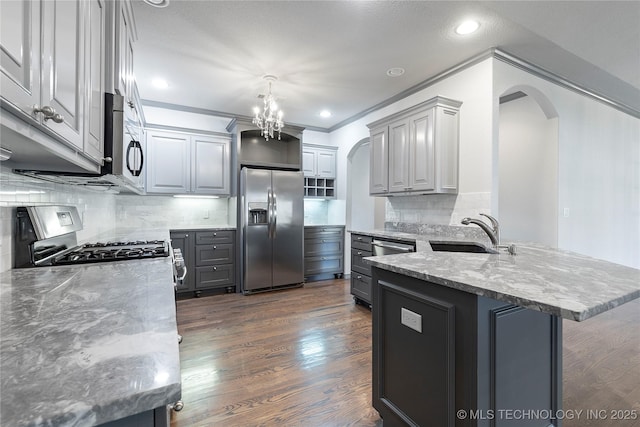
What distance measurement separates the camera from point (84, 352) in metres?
0.61

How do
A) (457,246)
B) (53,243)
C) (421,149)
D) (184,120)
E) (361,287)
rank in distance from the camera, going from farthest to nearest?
(184,120) < (361,287) < (421,149) < (457,246) < (53,243)

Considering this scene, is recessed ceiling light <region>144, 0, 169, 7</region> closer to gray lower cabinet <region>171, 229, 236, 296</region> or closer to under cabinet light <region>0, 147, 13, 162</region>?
under cabinet light <region>0, 147, 13, 162</region>

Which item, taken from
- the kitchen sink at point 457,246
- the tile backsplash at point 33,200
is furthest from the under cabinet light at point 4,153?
the kitchen sink at point 457,246

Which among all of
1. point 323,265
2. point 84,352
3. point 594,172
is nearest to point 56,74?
point 84,352

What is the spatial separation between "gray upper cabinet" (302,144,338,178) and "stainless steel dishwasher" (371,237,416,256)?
216 cm

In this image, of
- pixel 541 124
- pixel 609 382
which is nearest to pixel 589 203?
pixel 541 124

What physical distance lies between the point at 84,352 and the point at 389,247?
9.26 feet

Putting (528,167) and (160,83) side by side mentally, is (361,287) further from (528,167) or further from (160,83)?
(160,83)

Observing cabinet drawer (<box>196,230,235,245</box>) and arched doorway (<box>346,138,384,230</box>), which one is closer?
cabinet drawer (<box>196,230,235,245</box>)

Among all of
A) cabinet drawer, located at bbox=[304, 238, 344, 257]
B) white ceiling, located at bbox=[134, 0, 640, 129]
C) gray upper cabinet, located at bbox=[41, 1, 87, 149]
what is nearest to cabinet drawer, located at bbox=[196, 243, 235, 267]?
cabinet drawer, located at bbox=[304, 238, 344, 257]

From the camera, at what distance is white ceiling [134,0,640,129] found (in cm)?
224

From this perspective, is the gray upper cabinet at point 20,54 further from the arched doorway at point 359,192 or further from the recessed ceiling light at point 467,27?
the arched doorway at point 359,192

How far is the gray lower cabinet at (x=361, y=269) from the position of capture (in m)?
3.48

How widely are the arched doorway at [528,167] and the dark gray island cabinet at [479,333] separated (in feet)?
8.17
